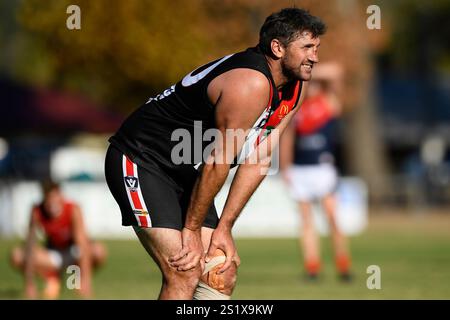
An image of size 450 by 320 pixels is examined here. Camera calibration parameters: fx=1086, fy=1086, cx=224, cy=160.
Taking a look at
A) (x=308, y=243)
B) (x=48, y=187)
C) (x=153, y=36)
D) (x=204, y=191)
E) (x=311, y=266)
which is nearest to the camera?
(x=204, y=191)

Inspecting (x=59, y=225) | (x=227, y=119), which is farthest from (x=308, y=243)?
(x=227, y=119)

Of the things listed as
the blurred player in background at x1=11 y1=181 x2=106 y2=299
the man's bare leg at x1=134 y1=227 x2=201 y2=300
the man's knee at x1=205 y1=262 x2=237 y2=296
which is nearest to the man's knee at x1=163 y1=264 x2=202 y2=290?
the man's bare leg at x1=134 y1=227 x2=201 y2=300

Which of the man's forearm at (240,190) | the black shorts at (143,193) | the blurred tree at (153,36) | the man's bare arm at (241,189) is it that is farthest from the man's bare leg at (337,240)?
the blurred tree at (153,36)

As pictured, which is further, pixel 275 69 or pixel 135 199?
pixel 135 199

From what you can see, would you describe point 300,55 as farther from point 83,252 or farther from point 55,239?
point 55,239

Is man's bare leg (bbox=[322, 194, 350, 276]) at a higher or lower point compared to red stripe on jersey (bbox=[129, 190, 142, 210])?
higher

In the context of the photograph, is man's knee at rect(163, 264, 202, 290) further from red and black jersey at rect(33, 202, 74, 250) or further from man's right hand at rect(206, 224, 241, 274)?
red and black jersey at rect(33, 202, 74, 250)

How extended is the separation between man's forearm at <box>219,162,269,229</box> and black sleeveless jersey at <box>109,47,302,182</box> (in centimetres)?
19

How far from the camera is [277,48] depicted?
684 cm

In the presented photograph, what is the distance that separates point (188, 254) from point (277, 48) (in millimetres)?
1417

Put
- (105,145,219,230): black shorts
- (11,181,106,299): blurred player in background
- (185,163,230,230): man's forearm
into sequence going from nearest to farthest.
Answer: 1. (185,163,230,230): man's forearm
2. (105,145,219,230): black shorts
3. (11,181,106,299): blurred player in background

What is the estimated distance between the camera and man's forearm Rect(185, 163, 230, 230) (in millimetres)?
6629

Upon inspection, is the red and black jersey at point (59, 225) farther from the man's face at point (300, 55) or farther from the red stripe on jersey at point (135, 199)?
the man's face at point (300, 55)
